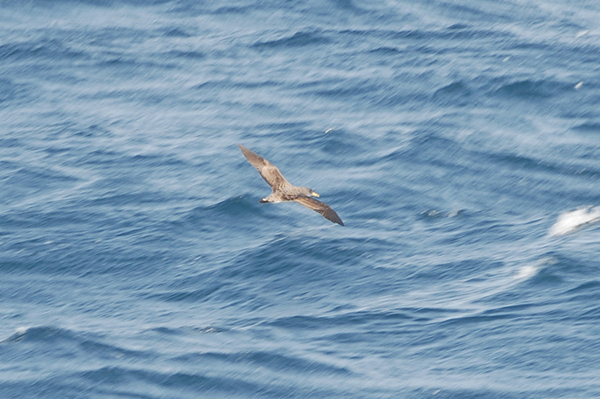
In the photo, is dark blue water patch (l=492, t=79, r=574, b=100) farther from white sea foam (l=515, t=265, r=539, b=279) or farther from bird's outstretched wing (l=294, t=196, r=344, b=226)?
bird's outstretched wing (l=294, t=196, r=344, b=226)

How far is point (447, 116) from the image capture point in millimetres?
33500

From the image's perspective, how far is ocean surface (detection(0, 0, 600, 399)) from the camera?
81.1 ft

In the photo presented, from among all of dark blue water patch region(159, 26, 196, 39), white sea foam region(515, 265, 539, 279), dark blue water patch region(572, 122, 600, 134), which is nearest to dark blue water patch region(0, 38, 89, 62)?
dark blue water patch region(159, 26, 196, 39)

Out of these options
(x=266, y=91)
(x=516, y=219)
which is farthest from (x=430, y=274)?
(x=266, y=91)

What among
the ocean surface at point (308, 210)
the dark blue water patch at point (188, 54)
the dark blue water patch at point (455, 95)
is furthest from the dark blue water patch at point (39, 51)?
the dark blue water patch at point (455, 95)

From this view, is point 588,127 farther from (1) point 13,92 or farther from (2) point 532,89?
(1) point 13,92

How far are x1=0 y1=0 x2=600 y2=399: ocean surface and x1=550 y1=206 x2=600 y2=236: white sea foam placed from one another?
5 centimetres

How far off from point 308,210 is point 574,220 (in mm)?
6630

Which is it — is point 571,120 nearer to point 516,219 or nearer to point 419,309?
point 516,219

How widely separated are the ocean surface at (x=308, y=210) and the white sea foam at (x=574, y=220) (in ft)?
0.17

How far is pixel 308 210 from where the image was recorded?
1192 inches

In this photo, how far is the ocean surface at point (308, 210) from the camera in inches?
974

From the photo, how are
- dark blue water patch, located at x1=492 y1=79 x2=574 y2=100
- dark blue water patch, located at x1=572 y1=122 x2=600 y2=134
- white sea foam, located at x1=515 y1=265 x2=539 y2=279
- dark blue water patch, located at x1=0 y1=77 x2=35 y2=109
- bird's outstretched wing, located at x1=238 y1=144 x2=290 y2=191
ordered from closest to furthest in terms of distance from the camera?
bird's outstretched wing, located at x1=238 y1=144 x2=290 y2=191
white sea foam, located at x1=515 y1=265 x2=539 y2=279
dark blue water patch, located at x1=572 y1=122 x2=600 y2=134
dark blue water patch, located at x1=492 y1=79 x2=574 y2=100
dark blue water patch, located at x1=0 y1=77 x2=35 y2=109

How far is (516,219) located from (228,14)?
17135mm
